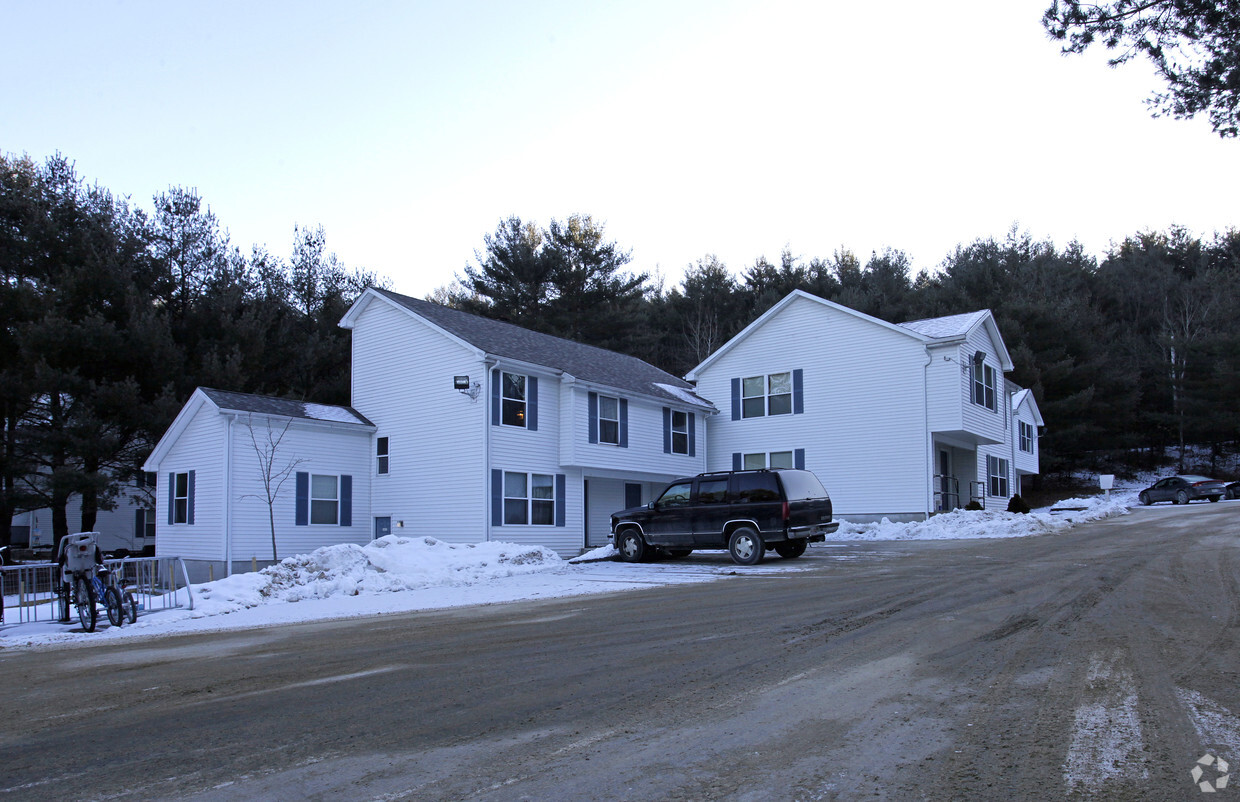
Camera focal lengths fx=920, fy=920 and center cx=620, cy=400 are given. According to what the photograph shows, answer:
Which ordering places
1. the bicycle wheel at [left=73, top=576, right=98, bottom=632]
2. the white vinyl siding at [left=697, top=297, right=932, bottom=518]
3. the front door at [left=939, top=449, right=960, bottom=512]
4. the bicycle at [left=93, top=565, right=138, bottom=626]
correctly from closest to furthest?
the bicycle wheel at [left=73, top=576, right=98, bottom=632], the bicycle at [left=93, top=565, right=138, bottom=626], the white vinyl siding at [left=697, top=297, right=932, bottom=518], the front door at [left=939, top=449, right=960, bottom=512]

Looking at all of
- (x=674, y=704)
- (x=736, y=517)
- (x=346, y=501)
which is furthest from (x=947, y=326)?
(x=674, y=704)

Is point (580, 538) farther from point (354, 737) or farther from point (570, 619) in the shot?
point (354, 737)

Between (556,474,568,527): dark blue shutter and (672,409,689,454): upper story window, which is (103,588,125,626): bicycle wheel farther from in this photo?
(672,409,689,454): upper story window

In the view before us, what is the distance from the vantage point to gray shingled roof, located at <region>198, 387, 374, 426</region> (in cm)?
2444

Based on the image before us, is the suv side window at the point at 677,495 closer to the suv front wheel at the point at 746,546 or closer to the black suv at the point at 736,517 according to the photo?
the black suv at the point at 736,517

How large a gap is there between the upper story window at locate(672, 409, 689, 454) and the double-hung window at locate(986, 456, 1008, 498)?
1231cm

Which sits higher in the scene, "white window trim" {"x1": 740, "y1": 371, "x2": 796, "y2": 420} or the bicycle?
"white window trim" {"x1": 740, "y1": 371, "x2": 796, "y2": 420}

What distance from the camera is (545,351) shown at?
3002cm

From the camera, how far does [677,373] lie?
2201 inches

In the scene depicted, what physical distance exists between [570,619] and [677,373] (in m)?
44.2

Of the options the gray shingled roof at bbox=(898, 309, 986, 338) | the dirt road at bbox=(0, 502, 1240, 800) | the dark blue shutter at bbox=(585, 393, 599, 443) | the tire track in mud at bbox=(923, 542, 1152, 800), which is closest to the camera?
the tire track in mud at bbox=(923, 542, 1152, 800)

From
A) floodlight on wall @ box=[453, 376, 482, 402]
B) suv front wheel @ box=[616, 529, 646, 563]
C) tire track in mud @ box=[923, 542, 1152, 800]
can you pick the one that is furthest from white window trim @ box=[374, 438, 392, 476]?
tire track in mud @ box=[923, 542, 1152, 800]

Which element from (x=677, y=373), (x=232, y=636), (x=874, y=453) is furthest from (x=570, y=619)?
(x=677, y=373)

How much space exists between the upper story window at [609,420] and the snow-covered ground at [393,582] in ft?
21.5
